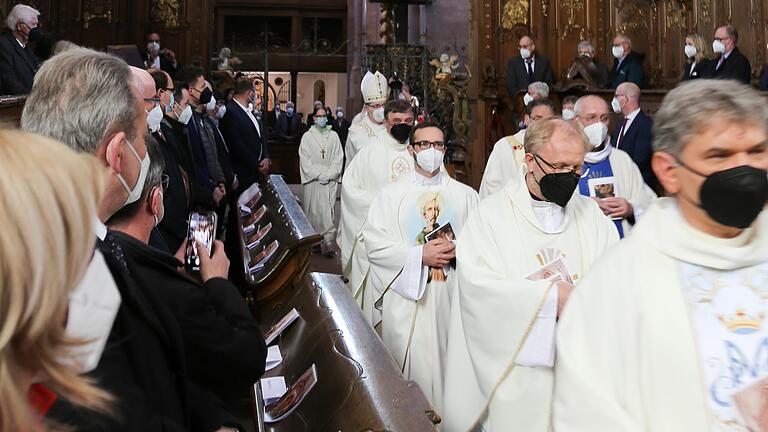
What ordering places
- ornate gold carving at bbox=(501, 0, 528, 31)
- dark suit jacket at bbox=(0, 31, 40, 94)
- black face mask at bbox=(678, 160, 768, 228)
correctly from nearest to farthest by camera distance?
1. black face mask at bbox=(678, 160, 768, 228)
2. dark suit jacket at bbox=(0, 31, 40, 94)
3. ornate gold carving at bbox=(501, 0, 528, 31)

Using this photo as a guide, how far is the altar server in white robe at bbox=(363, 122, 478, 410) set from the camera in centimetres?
396

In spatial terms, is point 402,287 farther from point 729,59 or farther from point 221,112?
point 729,59

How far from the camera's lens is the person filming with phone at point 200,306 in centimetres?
185

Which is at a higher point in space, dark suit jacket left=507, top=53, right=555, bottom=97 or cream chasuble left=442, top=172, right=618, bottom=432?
dark suit jacket left=507, top=53, right=555, bottom=97

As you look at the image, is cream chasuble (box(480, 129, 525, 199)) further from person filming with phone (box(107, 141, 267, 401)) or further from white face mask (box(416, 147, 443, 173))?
person filming with phone (box(107, 141, 267, 401))

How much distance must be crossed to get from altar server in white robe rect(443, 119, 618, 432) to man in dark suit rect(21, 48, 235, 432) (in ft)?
4.18

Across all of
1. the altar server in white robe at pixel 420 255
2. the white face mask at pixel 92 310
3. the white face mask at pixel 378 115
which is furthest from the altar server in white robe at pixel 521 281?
the white face mask at pixel 378 115

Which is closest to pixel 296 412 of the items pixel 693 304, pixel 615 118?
pixel 693 304

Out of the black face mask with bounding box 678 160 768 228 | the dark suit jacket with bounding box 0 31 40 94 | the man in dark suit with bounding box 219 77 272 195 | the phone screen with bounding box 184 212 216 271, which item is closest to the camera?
the black face mask with bounding box 678 160 768 228

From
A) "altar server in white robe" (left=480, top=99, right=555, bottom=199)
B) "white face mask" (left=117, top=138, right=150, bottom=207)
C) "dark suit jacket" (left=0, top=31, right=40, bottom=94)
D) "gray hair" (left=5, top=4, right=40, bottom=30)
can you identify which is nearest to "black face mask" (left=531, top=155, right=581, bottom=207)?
"white face mask" (left=117, top=138, right=150, bottom=207)

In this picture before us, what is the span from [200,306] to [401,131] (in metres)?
4.52

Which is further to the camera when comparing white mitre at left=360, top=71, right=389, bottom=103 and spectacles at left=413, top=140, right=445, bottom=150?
white mitre at left=360, top=71, right=389, bottom=103

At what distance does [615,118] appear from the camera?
8352 millimetres

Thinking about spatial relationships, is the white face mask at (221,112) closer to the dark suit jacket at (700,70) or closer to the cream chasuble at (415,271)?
the cream chasuble at (415,271)
